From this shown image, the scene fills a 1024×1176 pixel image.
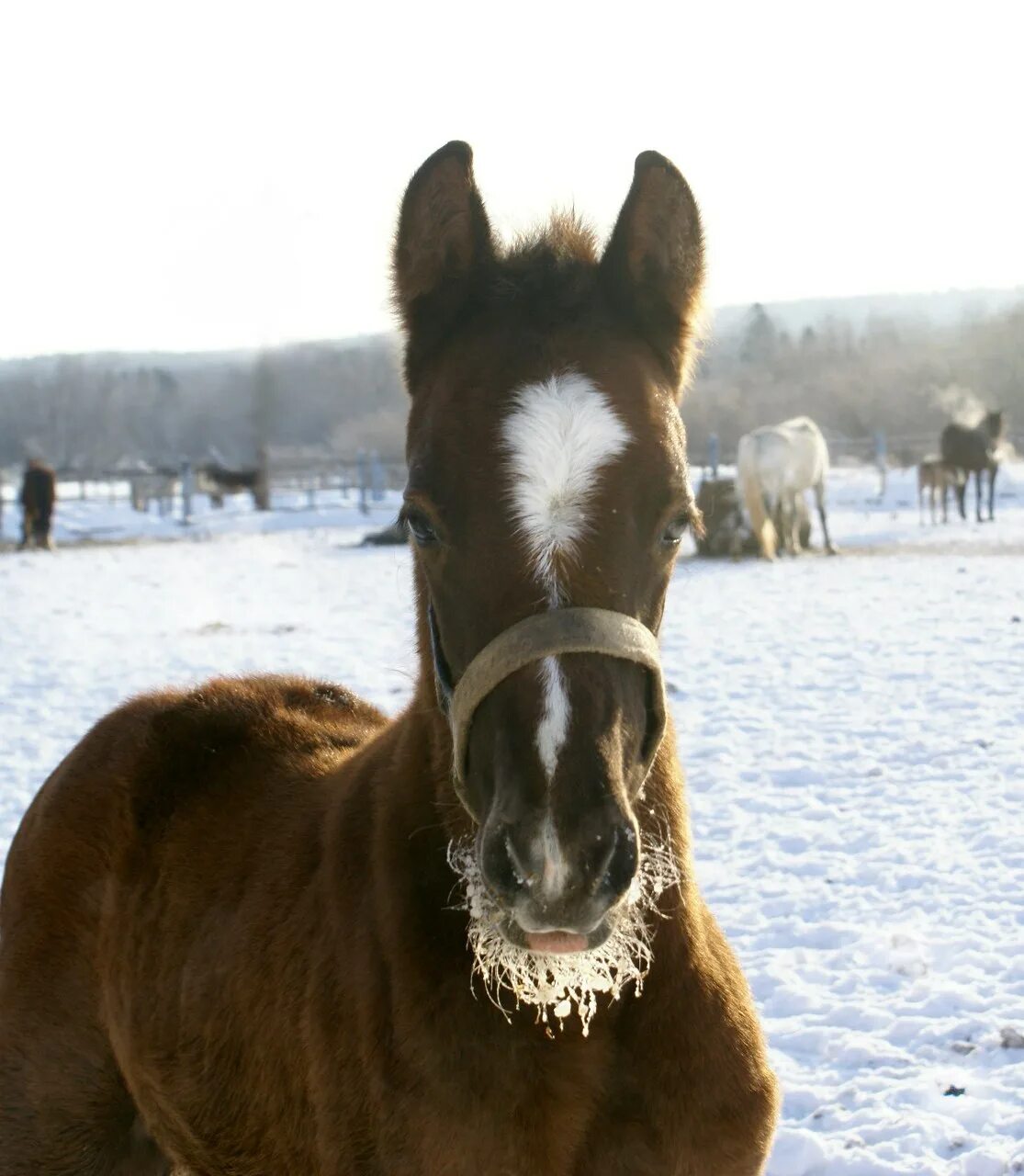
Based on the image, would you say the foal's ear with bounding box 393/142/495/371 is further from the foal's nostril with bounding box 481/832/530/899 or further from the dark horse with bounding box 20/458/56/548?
the dark horse with bounding box 20/458/56/548

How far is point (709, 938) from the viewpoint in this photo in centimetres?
221

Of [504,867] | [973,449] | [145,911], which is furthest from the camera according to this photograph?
[973,449]

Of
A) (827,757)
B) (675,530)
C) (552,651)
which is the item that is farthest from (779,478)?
(552,651)

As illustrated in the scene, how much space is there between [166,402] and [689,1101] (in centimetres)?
9843

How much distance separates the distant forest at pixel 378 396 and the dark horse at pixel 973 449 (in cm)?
994

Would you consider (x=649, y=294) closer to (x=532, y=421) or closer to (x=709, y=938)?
(x=532, y=421)

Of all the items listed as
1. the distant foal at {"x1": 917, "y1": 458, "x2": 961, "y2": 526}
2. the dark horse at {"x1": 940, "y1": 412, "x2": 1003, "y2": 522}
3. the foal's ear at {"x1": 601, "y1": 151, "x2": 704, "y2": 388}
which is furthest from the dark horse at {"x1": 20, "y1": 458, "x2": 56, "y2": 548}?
the foal's ear at {"x1": 601, "y1": 151, "x2": 704, "y2": 388}

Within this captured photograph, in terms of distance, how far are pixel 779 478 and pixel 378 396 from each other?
5303 centimetres

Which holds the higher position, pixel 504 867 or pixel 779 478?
pixel 779 478

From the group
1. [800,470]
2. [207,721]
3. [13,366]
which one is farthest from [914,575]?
[13,366]

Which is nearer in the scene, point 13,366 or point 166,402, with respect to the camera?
point 166,402

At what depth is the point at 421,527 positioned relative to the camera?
2049 millimetres

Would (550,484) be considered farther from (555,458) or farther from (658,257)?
(658,257)

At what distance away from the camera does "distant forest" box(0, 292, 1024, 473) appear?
174 feet
